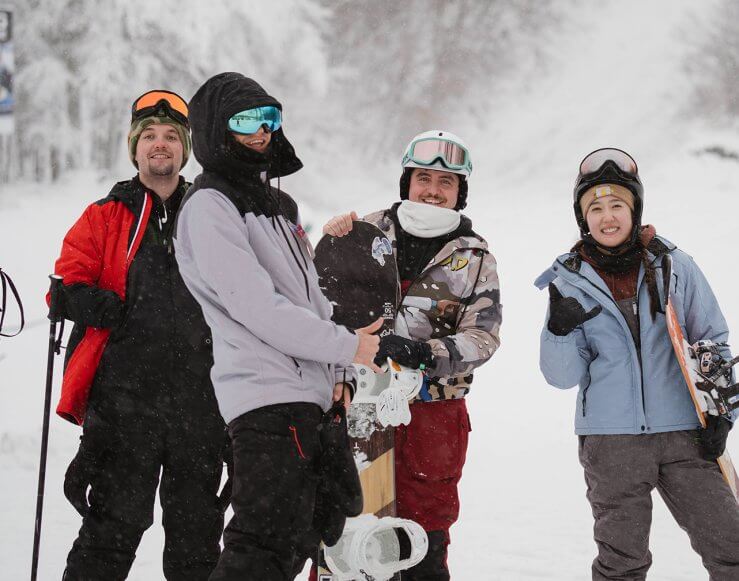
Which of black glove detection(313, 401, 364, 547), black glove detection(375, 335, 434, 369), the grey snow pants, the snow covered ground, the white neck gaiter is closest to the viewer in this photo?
black glove detection(313, 401, 364, 547)

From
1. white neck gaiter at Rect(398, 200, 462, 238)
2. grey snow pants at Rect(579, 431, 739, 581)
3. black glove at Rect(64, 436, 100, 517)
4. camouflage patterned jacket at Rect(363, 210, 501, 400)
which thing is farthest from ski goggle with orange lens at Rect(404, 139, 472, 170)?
black glove at Rect(64, 436, 100, 517)

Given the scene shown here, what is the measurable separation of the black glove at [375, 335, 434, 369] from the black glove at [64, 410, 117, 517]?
111 centimetres

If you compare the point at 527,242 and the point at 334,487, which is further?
the point at 527,242

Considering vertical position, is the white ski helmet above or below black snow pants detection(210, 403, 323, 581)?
above

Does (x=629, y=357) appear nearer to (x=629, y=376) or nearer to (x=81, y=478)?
(x=629, y=376)

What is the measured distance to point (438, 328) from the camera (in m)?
3.37

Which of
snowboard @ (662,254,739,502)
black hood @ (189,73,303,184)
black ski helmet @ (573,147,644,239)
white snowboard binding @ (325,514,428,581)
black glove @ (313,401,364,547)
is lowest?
white snowboard binding @ (325,514,428,581)

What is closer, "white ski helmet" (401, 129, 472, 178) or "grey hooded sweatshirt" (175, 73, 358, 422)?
"grey hooded sweatshirt" (175, 73, 358, 422)

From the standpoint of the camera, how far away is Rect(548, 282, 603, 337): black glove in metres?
3.07

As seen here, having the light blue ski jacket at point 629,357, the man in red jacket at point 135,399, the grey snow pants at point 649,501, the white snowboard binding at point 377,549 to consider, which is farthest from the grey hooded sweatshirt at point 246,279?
the grey snow pants at point 649,501

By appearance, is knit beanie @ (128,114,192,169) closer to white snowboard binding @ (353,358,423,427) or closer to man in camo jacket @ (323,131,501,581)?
man in camo jacket @ (323,131,501,581)

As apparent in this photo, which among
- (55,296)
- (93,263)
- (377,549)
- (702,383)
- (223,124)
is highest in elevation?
(223,124)

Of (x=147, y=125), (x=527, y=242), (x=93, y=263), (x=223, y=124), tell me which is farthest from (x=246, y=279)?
(x=527, y=242)

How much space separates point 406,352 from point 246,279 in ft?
2.95
